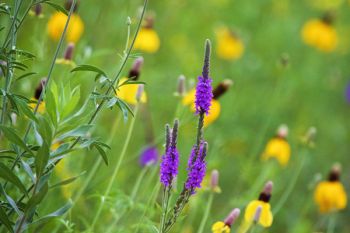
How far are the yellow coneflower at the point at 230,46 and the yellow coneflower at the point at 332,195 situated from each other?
1964 mm

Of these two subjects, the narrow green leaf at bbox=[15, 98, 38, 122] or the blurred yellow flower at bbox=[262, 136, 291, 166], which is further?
the blurred yellow flower at bbox=[262, 136, 291, 166]

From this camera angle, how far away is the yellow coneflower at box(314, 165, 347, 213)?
2611mm

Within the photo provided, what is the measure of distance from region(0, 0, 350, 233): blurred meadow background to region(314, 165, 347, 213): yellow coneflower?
232mm

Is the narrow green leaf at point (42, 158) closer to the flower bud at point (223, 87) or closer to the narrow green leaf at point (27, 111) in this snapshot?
the narrow green leaf at point (27, 111)

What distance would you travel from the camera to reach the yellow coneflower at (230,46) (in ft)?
15.0

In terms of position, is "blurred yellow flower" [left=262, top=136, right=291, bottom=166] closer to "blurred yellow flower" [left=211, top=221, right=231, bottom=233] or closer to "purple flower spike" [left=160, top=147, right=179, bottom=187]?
"blurred yellow flower" [left=211, top=221, right=231, bottom=233]

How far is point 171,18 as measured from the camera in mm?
4512

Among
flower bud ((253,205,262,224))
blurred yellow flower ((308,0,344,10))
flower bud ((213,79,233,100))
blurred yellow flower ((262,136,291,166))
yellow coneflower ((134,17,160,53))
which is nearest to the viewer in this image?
flower bud ((253,205,262,224))

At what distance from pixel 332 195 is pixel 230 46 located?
211 centimetres

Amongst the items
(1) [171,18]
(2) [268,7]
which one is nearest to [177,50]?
(1) [171,18]

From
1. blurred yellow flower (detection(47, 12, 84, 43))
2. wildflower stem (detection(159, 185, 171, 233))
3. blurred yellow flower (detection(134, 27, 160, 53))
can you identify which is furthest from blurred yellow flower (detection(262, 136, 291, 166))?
wildflower stem (detection(159, 185, 171, 233))

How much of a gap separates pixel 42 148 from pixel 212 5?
146 inches

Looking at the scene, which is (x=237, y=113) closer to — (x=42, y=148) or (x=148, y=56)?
(x=148, y=56)

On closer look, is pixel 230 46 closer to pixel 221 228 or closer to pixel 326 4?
pixel 326 4
